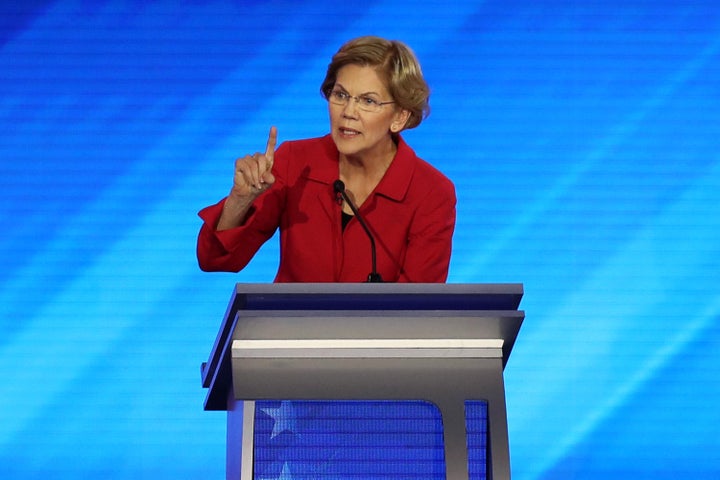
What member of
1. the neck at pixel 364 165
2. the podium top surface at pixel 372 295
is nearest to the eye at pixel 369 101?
the neck at pixel 364 165

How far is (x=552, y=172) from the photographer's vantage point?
407cm

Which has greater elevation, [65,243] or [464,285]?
[65,243]

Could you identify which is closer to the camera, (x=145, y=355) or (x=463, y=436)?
(x=463, y=436)

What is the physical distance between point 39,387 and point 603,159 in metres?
1.89

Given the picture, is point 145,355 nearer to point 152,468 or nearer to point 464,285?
point 152,468

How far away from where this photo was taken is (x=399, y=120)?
2764 mm

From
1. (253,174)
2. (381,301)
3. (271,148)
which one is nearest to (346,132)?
(271,148)

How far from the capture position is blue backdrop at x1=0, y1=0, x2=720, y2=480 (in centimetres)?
404

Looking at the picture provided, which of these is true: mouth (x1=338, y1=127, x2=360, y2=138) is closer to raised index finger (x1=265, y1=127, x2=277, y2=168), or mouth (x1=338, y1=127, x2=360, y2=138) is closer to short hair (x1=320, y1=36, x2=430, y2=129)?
short hair (x1=320, y1=36, x2=430, y2=129)

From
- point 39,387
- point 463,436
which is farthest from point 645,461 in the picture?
point 463,436

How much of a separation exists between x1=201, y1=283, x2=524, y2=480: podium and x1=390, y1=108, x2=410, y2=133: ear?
0.84m

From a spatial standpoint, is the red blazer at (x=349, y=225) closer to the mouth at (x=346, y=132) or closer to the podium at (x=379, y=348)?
the mouth at (x=346, y=132)

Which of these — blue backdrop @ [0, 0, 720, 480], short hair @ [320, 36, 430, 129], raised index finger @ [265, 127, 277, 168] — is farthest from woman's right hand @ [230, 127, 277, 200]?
blue backdrop @ [0, 0, 720, 480]

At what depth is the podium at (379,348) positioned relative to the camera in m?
1.94
